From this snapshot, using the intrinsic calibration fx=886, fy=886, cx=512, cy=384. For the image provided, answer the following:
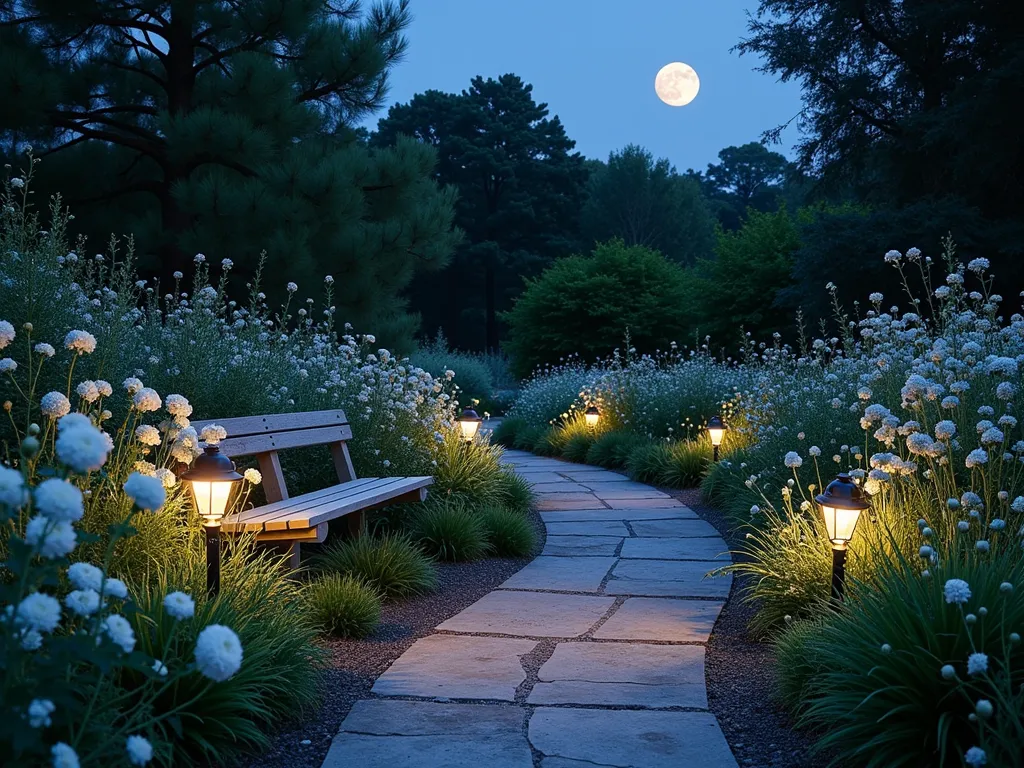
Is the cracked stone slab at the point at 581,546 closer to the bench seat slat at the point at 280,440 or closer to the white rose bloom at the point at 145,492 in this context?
the bench seat slat at the point at 280,440

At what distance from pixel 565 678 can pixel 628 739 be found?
65 centimetres

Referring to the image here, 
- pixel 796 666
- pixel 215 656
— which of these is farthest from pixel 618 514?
pixel 215 656

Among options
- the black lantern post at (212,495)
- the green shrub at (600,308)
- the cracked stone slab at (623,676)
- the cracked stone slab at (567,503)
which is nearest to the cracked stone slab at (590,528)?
the cracked stone slab at (567,503)

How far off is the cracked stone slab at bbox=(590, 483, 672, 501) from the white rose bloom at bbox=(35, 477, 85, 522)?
23.9ft

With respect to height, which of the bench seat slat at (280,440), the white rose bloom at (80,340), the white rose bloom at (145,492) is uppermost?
the white rose bloom at (80,340)

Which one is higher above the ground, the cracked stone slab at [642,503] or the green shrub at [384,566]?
the green shrub at [384,566]

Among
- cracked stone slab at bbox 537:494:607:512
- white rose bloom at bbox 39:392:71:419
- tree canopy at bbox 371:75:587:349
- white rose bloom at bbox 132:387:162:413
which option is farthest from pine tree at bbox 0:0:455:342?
tree canopy at bbox 371:75:587:349

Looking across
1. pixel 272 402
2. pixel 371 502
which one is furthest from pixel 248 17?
pixel 371 502

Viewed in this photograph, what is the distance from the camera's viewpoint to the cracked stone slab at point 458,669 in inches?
134

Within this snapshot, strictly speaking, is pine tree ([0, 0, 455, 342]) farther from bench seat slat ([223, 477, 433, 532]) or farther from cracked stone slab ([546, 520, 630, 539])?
bench seat slat ([223, 477, 433, 532])

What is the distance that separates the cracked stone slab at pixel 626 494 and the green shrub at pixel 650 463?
46 cm

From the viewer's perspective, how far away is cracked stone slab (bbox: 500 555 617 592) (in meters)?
5.23

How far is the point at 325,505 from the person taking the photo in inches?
182

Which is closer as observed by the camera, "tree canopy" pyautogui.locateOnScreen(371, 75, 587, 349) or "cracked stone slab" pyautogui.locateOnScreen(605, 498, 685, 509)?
"cracked stone slab" pyautogui.locateOnScreen(605, 498, 685, 509)
